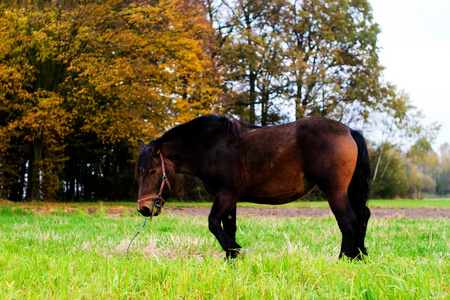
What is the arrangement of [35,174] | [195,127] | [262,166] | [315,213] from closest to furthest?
[262,166] → [195,127] → [315,213] → [35,174]

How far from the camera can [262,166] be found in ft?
16.8

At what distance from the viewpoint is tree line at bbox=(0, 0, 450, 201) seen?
1812 cm

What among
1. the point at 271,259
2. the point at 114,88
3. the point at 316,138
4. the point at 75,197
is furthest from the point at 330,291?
the point at 75,197

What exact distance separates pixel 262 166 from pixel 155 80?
16.7 meters

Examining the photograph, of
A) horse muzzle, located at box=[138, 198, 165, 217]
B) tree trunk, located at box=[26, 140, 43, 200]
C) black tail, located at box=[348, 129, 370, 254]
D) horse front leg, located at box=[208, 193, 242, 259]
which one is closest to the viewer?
horse front leg, located at box=[208, 193, 242, 259]

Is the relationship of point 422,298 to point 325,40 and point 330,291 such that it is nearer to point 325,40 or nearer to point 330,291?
point 330,291

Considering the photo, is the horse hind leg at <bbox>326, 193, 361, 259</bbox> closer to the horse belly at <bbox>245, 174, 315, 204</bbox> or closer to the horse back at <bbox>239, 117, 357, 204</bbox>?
the horse back at <bbox>239, 117, 357, 204</bbox>

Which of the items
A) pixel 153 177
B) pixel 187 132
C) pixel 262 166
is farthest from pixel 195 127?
pixel 262 166

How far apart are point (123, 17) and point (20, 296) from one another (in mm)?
17561

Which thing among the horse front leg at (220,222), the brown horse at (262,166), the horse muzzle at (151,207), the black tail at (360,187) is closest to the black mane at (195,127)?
the brown horse at (262,166)

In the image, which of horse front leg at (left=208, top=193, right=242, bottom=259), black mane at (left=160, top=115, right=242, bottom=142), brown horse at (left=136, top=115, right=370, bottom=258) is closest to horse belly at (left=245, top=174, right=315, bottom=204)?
brown horse at (left=136, top=115, right=370, bottom=258)

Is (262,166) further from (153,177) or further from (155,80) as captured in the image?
(155,80)

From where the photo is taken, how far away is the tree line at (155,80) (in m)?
18.1

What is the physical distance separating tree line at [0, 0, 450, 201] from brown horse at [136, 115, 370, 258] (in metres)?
12.3
